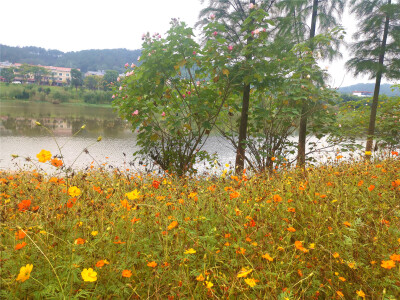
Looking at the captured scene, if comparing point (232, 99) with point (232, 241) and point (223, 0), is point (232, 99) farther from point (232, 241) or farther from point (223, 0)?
point (232, 241)

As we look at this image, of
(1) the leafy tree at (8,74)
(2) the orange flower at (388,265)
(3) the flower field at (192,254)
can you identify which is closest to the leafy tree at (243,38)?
(3) the flower field at (192,254)

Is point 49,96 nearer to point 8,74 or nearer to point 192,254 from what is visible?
point 8,74

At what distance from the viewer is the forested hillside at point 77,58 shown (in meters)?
78.2

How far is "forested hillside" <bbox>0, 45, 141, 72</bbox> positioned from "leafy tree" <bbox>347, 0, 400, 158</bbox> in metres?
72.3

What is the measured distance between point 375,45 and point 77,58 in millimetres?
109215

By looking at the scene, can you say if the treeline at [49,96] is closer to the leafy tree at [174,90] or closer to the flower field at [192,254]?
the leafy tree at [174,90]

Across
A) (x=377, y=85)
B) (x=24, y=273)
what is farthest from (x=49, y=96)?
(x=24, y=273)

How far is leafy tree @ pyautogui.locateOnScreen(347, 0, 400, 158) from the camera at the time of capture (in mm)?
7766

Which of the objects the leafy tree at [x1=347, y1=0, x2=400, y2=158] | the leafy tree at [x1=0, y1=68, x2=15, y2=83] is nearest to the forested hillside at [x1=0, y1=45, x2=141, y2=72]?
the leafy tree at [x1=0, y1=68, x2=15, y2=83]

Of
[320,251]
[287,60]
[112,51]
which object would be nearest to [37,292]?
[320,251]

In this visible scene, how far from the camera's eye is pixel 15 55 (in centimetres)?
7925

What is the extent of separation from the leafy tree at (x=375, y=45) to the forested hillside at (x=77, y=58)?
72.3 meters

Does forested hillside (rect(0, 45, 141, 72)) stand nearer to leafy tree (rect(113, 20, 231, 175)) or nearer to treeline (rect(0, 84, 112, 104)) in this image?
treeline (rect(0, 84, 112, 104))

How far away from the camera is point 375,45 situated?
8172 millimetres
